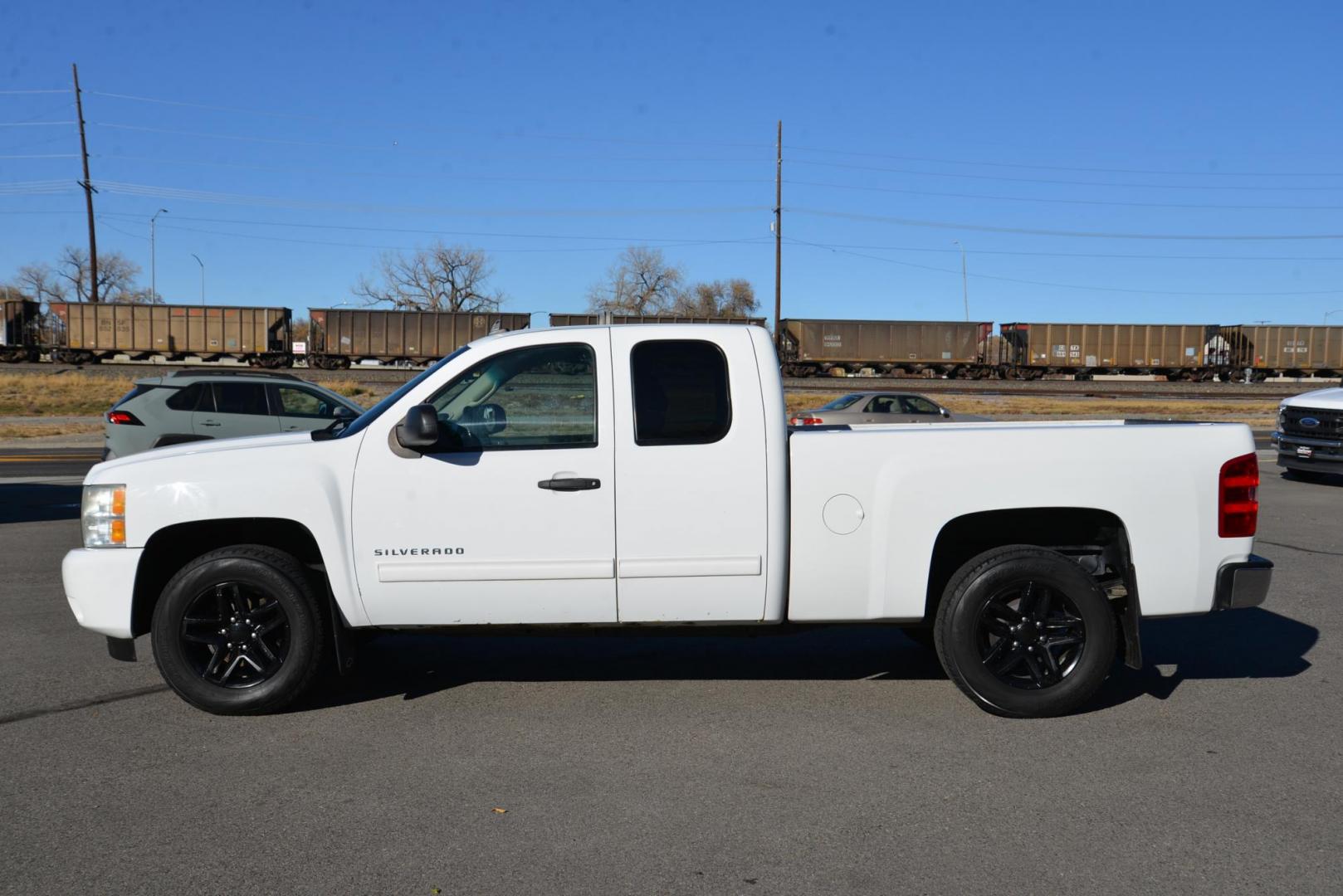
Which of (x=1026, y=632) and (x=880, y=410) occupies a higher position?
(x=880, y=410)

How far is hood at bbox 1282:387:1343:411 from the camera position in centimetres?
1541

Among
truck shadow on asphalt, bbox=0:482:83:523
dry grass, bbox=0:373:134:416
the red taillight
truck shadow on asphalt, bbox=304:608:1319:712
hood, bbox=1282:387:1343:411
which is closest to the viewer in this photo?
the red taillight

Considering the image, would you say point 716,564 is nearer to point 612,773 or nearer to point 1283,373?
point 612,773

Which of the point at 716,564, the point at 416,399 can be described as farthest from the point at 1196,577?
the point at 416,399

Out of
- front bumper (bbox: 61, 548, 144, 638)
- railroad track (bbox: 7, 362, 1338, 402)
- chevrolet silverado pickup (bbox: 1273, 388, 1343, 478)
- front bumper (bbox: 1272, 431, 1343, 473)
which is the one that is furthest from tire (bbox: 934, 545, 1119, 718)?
railroad track (bbox: 7, 362, 1338, 402)

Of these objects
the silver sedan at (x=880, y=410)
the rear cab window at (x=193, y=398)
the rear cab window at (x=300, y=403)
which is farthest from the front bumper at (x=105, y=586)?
the silver sedan at (x=880, y=410)

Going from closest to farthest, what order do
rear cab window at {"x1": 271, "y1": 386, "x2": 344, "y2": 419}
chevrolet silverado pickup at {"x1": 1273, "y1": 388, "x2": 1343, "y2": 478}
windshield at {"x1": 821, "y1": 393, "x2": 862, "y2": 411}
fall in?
rear cab window at {"x1": 271, "y1": 386, "x2": 344, "y2": 419}
chevrolet silverado pickup at {"x1": 1273, "y1": 388, "x2": 1343, "y2": 478}
windshield at {"x1": 821, "y1": 393, "x2": 862, "y2": 411}

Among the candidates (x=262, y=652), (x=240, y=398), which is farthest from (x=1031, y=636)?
(x=240, y=398)

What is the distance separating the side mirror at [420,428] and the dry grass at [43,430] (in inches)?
961

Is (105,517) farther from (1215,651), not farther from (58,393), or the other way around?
(58,393)

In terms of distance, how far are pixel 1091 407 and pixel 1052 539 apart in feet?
114

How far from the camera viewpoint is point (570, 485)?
A: 5.09m

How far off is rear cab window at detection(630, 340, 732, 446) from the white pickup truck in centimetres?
1

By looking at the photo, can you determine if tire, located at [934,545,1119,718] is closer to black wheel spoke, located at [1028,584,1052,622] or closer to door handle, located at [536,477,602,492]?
black wheel spoke, located at [1028,584,1052,622]
